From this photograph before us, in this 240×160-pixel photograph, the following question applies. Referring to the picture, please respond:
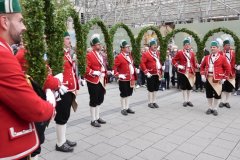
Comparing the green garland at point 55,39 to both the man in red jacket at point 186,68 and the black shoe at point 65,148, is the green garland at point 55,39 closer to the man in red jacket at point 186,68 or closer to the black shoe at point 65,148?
the black shoe at point 65,148

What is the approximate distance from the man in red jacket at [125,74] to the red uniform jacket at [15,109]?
5469mm

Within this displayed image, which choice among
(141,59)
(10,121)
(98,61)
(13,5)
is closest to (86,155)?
(98,61)

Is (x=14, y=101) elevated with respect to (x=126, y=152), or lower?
elevated

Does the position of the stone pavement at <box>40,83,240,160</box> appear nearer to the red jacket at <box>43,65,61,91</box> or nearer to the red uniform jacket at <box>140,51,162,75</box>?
the red uniform jacket at <box>140,51,162,75</box>

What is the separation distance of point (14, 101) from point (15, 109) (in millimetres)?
63

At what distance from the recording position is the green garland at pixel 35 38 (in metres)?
2.78

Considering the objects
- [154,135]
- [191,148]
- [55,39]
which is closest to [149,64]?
[154,135]

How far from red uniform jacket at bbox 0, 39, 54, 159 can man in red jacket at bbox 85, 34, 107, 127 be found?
4214 mm

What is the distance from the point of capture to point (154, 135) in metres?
5.50

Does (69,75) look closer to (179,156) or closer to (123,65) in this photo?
(179,156)

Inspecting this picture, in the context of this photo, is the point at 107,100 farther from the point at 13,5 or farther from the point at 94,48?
the point at 13,5

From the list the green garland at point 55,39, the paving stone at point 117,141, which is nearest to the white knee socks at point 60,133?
the paving stone at point 117,141

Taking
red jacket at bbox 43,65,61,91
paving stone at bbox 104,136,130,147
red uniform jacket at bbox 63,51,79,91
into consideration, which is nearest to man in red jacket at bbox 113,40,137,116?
paving stone at bbox 104,136,130,147

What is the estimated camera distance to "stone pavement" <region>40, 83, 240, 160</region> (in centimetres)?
452
